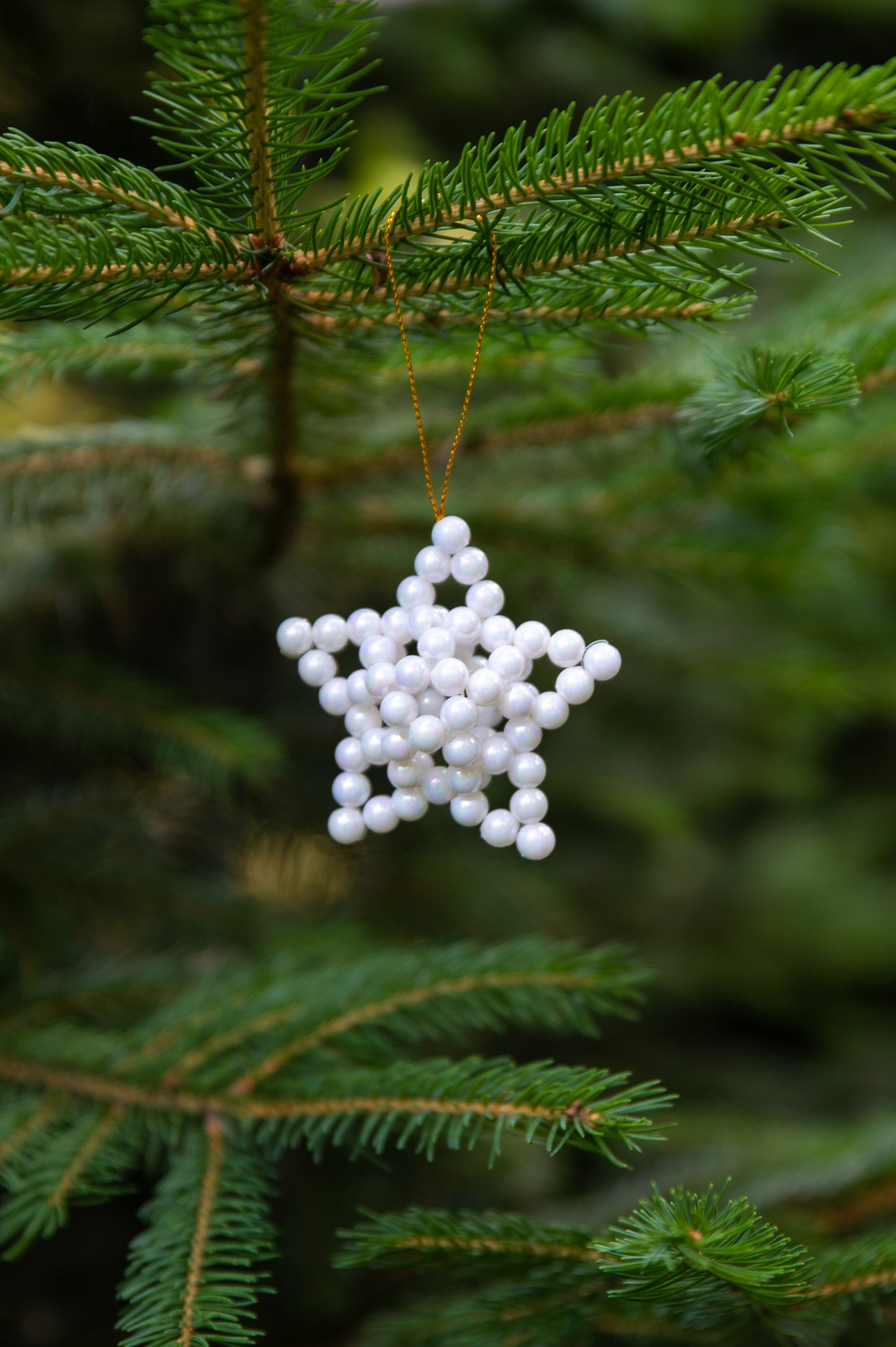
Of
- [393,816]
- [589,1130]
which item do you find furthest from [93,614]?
[589,1130]

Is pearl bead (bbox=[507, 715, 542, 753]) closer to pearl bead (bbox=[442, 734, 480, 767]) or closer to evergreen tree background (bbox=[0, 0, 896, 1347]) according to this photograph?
pearl bead (bbox=[442, 734, 480, 767])

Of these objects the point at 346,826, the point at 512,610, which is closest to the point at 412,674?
the point at 346,826

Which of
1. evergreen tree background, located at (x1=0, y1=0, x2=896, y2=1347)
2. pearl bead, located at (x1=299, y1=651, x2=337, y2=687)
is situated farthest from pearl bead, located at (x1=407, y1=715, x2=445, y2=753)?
evergreen tree background, located at (x1=0, y1=0, x2=896, y2=1347)

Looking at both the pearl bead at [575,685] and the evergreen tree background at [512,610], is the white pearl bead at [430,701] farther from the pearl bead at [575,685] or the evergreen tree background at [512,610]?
the evergreen tree background at [512,610]

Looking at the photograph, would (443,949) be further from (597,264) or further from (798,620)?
(798,620)

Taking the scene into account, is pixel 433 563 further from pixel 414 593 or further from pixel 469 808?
pixel 469 808

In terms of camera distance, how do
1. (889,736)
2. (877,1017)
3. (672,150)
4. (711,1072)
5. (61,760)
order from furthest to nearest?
1. (889,736)
2. (877,1017)
3. (711,1072)
4. (61,760)
5. (672,150)
